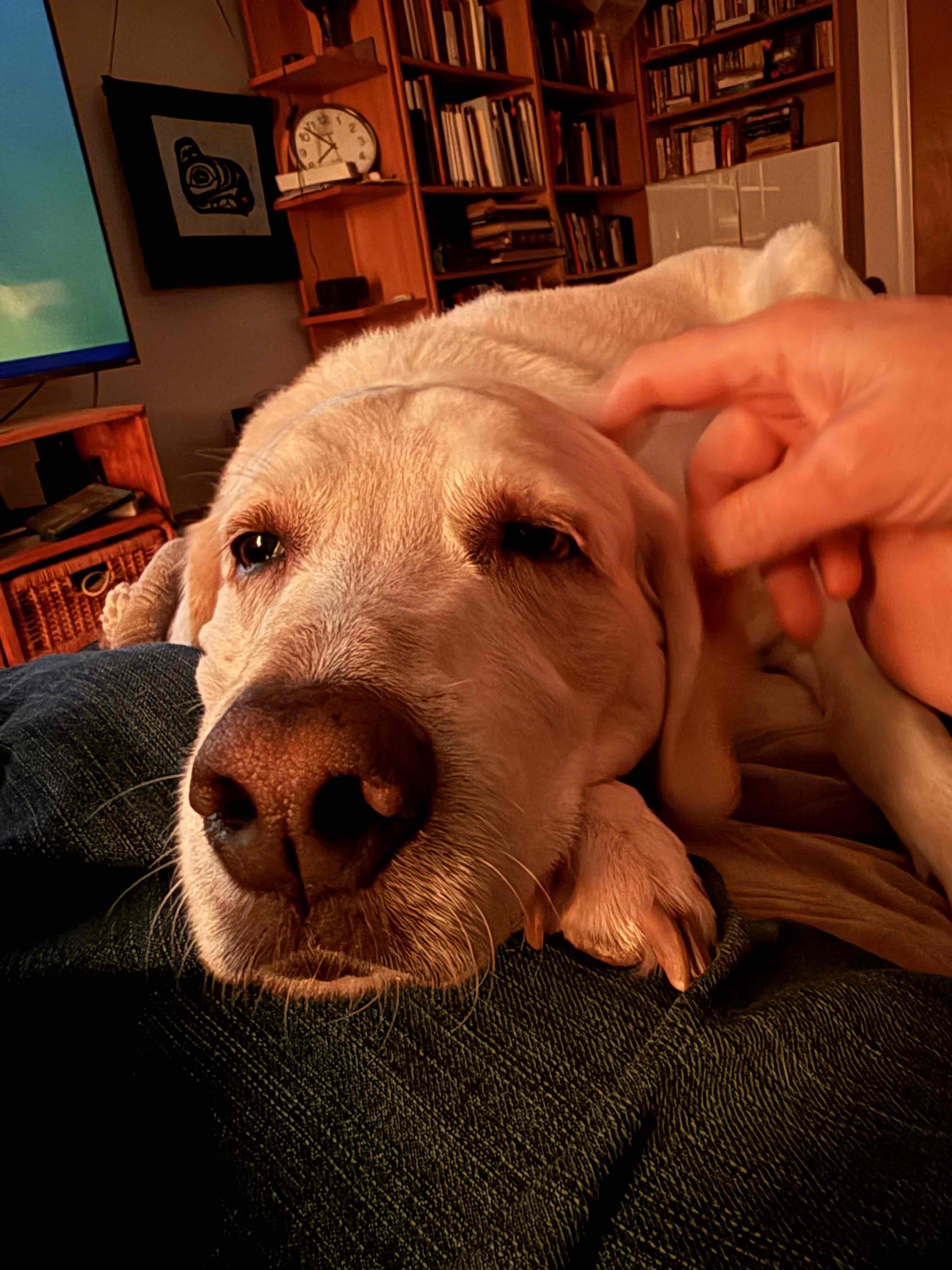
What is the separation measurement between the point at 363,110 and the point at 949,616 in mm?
6107

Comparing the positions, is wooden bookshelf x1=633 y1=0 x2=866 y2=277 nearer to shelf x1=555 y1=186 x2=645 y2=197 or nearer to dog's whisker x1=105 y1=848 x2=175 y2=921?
shelf x1=555 y1=186 x2=645 y2=197

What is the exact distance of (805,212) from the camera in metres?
7.77

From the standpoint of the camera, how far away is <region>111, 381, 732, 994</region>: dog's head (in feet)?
2.52

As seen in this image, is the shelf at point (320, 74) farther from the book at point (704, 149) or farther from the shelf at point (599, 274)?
the book at point (704, 149)

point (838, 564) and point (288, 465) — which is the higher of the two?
point (288, 465)

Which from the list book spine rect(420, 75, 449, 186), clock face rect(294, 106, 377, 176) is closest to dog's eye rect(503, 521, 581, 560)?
clock face rect(294, 106, 377, 176)

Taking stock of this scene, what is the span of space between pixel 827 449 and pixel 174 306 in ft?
18.5

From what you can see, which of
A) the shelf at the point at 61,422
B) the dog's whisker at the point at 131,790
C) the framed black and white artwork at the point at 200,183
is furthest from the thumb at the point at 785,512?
the framed black and white artwork at the point at 200,183

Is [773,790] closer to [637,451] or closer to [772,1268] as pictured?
[637,451]

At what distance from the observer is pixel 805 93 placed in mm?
7906

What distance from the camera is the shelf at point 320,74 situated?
5.37 meters

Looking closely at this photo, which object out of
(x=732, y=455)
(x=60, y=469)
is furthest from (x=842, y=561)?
(x=60, y=469)

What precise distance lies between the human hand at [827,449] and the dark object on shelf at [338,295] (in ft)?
17.6

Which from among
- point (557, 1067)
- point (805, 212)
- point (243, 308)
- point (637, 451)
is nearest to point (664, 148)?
point (805, 212)
